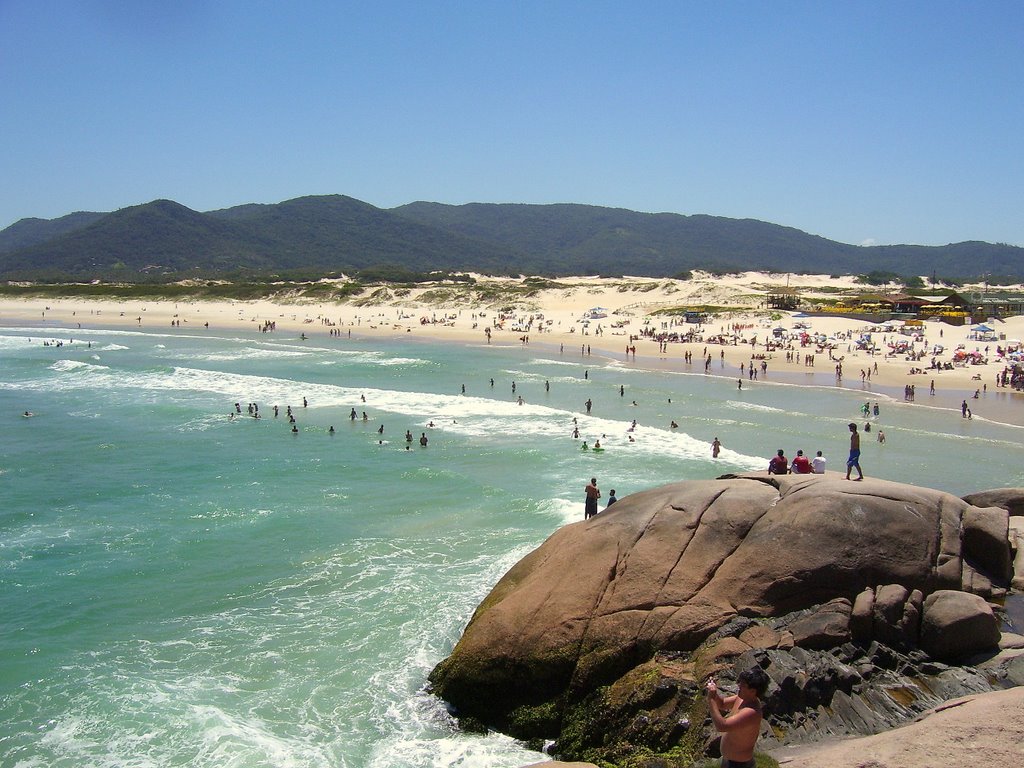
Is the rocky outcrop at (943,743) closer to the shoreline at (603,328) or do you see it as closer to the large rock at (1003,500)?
the large rock at (1003,500)

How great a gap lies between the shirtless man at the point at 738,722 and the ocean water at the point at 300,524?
3098 mm

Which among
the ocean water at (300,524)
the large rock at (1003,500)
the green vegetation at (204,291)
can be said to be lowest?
the ocean water at (300,524)

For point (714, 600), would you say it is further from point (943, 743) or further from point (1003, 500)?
point (1003, 500)

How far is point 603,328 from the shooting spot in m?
71.9

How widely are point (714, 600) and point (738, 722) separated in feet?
8.86

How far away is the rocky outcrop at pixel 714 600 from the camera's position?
825 cm

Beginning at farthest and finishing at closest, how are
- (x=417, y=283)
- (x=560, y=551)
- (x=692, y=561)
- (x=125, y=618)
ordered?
1. (x=417, y=283)
2. (x=125, y=618)
3. (x=560, y=551)
4. (x=692, y=561)

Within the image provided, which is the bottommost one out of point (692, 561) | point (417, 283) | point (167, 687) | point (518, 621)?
point (167, 687)

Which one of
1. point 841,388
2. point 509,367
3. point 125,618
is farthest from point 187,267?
point 125,618

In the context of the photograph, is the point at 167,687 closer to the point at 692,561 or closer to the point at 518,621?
the point at 518,621

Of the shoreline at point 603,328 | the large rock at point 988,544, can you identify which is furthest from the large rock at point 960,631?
the shoreline at point 603,328

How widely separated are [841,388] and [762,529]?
33.5 metres

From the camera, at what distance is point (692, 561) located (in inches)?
366

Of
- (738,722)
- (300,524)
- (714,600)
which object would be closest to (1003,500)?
A: (714,600)
